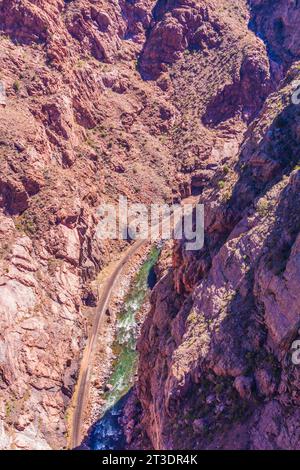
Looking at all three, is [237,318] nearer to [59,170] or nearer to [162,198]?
[59,170]

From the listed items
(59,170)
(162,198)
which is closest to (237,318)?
(59,170)

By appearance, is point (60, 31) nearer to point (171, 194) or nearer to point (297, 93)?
point (171, 194)

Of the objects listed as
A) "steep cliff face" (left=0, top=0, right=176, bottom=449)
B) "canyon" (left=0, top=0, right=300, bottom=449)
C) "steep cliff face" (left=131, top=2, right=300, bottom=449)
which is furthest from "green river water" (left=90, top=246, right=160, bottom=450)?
"steep cliff face" (left=0, top=0, right=176, bottom=449)

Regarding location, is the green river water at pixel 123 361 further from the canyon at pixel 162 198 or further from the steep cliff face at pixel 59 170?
the steep cliff face at pixel 59 170

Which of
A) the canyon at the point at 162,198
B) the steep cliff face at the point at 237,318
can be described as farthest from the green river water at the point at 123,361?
the steep cliff face at the point at 237,318

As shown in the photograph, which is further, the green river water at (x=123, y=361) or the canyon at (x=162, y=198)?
the green river water at (x=123, y=361)
